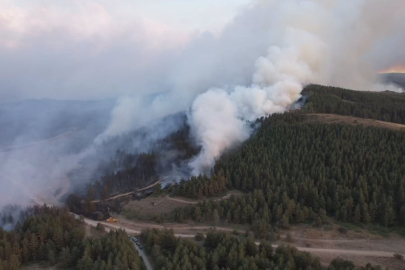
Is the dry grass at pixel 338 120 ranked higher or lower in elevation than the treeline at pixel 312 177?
higher

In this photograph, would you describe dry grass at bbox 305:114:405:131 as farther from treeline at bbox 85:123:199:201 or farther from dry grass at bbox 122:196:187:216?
dry grass at bbox 122:196:187:216

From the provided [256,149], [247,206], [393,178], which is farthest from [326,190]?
[256,149]

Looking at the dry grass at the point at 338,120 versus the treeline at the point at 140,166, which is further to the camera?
the dry grass at the point at 338,120

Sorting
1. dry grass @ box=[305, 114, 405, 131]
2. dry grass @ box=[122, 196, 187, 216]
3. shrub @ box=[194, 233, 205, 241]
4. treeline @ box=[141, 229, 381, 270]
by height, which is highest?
dry grass @ box=[305, 114, 405, 131]

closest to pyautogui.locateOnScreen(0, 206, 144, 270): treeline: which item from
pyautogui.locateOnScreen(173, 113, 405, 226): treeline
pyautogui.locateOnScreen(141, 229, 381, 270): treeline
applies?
pyautogui.locateOnScreen(141, 229, 381, 270): treeline

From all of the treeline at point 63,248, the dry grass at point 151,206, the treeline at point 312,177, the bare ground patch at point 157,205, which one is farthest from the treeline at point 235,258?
the bare ground patch at point 157,205

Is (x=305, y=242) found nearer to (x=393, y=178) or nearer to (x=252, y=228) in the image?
(x=252, y=228)

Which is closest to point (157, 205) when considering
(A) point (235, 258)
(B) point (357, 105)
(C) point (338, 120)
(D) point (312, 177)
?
(D) point (312, 177)

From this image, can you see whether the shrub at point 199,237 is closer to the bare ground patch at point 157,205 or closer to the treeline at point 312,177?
the treeline at point 312,177
